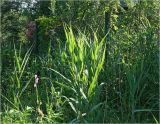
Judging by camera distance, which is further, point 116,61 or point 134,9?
point 134,9

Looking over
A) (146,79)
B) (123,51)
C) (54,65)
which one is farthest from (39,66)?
(146,79)

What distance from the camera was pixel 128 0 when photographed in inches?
263

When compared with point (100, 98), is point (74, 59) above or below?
above

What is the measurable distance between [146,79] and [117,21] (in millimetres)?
2043

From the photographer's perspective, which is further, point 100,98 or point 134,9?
point 134,9

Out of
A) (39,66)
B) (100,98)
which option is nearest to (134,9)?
(39,66)

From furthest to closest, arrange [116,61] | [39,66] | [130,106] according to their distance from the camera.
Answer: [39,66], [116,61], [130,106]

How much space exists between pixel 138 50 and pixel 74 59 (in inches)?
36.0

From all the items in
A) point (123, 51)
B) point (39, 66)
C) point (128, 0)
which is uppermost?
point (128, 0)

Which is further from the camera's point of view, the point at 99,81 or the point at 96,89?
the point at 99,81

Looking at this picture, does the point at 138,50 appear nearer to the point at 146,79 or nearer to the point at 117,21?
the point at 146,79

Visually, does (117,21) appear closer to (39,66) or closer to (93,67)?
(39,66)

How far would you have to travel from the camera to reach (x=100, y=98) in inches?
190

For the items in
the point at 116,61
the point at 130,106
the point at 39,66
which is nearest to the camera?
the point at 130,106
